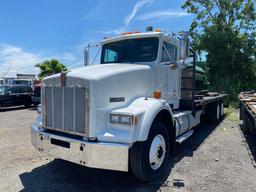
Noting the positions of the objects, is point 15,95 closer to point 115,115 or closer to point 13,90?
point 13,90

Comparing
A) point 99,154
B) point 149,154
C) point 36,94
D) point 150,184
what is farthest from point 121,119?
point 36,94

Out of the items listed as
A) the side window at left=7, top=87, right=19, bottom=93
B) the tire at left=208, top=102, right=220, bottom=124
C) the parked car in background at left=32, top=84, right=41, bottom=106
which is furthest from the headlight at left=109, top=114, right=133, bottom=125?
the side window at left=7, top=87, right=19, bottom=93

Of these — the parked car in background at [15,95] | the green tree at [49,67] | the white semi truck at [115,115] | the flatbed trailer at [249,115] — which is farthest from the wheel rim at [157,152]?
the green tree at [49,67]

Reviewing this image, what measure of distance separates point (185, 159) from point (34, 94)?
1310cm

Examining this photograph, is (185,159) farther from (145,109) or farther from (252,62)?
(252,62)

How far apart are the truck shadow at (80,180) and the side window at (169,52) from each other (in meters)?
2.21

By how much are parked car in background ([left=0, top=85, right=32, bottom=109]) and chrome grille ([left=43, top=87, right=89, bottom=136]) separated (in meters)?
12.4

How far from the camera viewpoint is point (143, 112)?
12.2 ft

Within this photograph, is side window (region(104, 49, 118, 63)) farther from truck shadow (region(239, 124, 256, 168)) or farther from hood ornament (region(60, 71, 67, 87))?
truck shadow (region(239, 124, 256, 168))

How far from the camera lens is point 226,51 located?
1955 centimetres

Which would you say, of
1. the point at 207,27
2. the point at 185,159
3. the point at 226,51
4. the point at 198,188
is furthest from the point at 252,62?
the point at 198,188

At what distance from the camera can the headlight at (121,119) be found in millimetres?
3535

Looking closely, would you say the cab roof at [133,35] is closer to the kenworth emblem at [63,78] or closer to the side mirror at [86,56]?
the side mirror at [86,56]

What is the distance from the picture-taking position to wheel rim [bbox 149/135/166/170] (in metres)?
4.01
